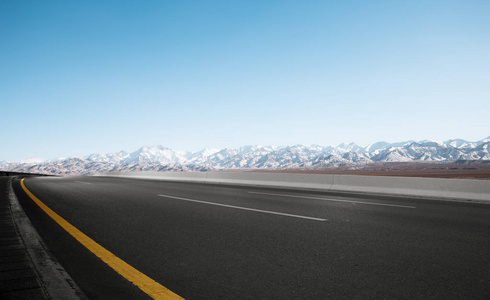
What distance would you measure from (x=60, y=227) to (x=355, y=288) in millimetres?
5053

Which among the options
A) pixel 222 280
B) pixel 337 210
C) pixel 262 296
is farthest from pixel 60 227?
pixel 337 210

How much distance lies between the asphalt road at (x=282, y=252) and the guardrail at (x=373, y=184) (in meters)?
3.71

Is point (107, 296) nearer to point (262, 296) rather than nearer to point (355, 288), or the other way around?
point (262, 296)

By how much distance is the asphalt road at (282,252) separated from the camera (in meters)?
3.11

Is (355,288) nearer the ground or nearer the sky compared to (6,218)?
nearer the ground

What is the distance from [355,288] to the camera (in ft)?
10.2

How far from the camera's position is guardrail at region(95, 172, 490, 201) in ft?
35.5

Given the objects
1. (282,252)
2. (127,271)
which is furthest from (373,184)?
(127,271)

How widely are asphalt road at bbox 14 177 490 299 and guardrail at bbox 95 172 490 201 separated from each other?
3.71 meters

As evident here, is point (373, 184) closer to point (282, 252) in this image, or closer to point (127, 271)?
point (282, 252)

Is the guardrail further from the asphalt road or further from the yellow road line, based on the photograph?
the yellow road line

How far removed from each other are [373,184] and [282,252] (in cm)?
1021

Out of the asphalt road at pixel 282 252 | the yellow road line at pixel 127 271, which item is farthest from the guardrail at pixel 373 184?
the yellow road line at pixel 127 271

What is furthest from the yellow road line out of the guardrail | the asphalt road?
the guardrail
